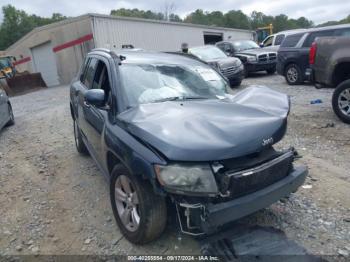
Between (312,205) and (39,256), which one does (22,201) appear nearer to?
(39,256)

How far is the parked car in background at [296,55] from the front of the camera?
11.5m

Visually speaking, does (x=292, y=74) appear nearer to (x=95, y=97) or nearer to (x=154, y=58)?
(x=154, y=58)

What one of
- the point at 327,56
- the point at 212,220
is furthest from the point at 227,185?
the point at 327,56

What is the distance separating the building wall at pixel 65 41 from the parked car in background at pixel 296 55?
13270mm

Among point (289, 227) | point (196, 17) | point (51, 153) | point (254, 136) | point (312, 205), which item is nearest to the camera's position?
point (254, 136)

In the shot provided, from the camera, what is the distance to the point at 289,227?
346 centimetres

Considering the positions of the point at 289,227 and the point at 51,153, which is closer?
the point at 289,227

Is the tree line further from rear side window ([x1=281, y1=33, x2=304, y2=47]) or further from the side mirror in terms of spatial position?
the side mirror

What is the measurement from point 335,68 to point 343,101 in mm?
667

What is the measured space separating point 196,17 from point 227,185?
85.5 m

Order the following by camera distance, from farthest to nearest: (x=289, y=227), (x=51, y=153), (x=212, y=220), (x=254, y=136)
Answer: (x=51, y=153)
(x=289, y=227)
(x=254, y=136)
(x=212, y=220)

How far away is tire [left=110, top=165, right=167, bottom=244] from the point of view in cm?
297

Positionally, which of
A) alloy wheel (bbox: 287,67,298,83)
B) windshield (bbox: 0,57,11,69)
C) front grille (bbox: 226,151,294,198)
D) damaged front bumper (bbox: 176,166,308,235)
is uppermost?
front grille (bbox: 226,151,294,198)

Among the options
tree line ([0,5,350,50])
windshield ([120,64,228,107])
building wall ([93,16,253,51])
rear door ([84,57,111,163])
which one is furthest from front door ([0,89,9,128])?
tree line ([0,5,350,50])
